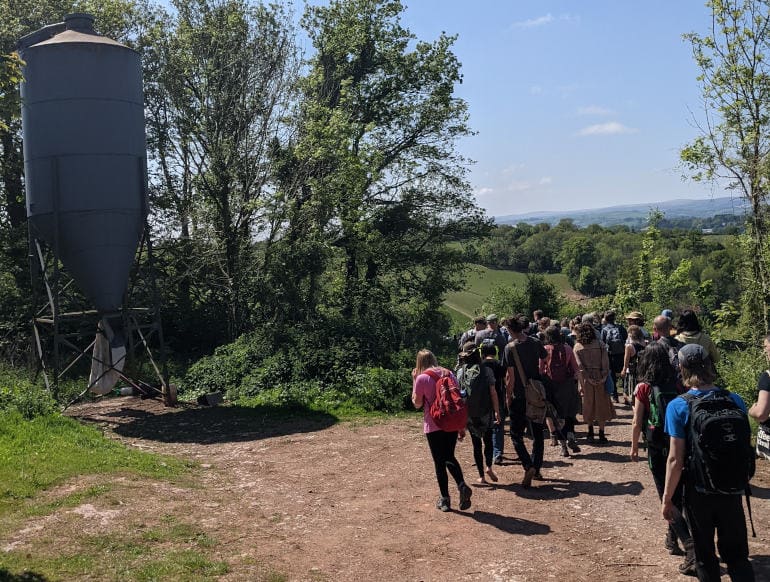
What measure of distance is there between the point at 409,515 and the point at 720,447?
12.0 feet

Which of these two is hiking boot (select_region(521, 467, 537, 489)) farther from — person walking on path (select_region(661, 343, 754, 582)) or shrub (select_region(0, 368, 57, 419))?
shrub (select_region(0, 368, 57, 419))

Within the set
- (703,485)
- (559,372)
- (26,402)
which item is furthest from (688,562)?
(26,402)

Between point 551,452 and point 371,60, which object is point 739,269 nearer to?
point 551,452

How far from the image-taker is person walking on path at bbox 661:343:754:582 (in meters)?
4.27

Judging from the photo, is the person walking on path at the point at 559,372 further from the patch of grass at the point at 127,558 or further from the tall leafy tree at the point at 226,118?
the tall leafy tree at the point at 226,118

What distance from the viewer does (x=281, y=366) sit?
15.4 metres

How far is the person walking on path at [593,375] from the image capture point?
9.34m

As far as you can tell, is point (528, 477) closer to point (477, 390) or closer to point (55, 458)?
point (477, 390)

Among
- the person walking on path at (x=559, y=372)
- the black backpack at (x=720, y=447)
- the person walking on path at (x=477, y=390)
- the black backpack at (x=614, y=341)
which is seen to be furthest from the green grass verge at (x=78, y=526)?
the black backpack at (x=614, y=341)

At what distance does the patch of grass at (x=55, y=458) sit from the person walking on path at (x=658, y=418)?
5500 millimetres

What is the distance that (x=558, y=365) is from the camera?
877 centimetres

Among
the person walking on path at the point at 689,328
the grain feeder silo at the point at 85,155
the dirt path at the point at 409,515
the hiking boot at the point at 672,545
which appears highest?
the grain feeder silo at the point at 85,155

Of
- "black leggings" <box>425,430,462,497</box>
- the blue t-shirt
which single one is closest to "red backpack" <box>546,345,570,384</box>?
"black leggings" <box>425,430,462,497</box>

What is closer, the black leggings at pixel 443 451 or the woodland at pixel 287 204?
the black leggings at pixel 443 451
